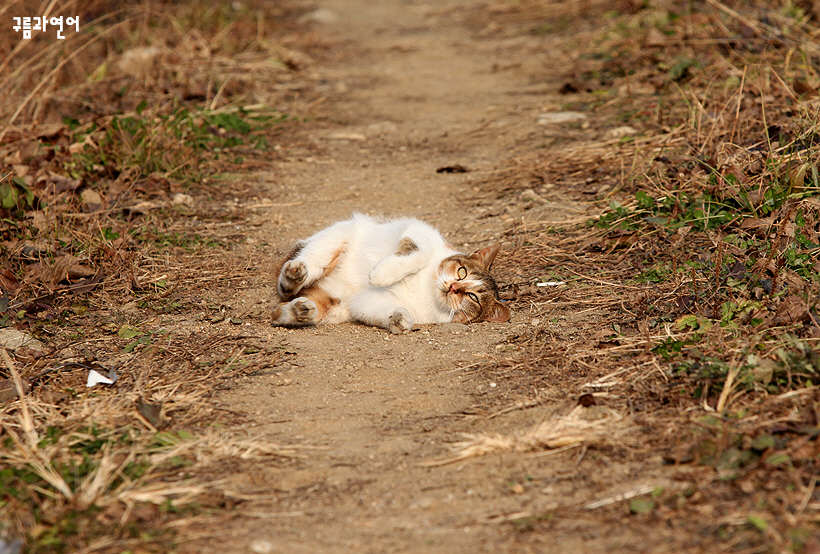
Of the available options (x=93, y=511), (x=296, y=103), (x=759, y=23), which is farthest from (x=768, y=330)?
(x=296, y=103)

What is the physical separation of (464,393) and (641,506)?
3.65ft

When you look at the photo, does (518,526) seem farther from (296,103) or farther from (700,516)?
(296,103)

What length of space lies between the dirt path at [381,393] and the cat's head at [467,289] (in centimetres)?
14

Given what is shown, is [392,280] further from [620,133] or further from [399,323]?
[620,133]

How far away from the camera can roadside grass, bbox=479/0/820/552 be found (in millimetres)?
2457

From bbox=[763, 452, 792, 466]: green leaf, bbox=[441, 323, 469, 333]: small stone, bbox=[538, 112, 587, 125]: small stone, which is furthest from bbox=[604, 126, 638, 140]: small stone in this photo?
bbox=[763, 452, 792, 466]: green leaf

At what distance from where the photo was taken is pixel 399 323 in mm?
4129

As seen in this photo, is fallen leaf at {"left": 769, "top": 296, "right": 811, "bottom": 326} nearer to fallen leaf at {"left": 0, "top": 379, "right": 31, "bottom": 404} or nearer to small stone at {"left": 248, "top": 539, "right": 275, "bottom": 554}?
small stone at {"left": 248, "top": 539, "right": 275, "bottom": 554}

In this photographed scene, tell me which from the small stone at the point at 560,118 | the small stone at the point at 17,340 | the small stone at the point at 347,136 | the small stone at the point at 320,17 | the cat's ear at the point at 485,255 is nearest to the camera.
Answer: the small stone at the point at 17,340

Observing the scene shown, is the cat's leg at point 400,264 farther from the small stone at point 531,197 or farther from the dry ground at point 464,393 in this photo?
the small stone at point 531,197

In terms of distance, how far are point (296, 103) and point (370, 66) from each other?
6.90 feet

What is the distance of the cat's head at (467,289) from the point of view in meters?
4.37


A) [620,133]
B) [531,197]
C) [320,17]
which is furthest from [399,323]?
[320,17]

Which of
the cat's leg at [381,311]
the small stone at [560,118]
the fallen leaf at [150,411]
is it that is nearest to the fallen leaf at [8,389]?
the fallen leaf at [150,411]
